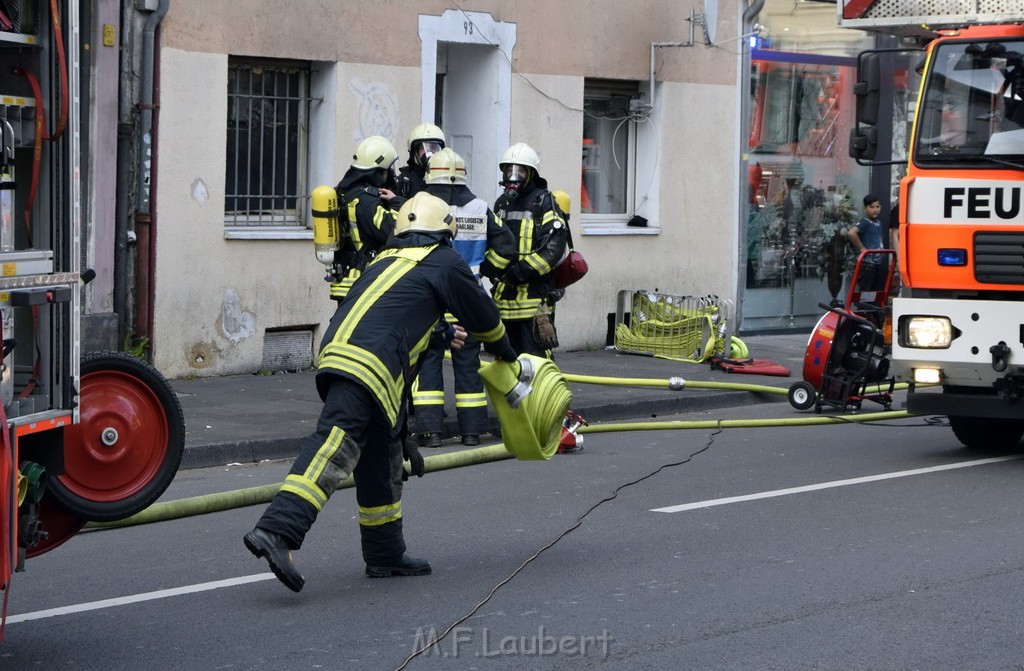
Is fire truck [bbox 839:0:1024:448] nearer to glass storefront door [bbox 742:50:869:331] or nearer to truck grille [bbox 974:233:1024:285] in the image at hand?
truck grille [bbox 974:233:1024:285]

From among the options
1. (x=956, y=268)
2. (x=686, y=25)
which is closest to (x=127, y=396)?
(x=956, y=268)

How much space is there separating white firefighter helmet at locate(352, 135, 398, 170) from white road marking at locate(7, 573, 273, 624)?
4303 mm

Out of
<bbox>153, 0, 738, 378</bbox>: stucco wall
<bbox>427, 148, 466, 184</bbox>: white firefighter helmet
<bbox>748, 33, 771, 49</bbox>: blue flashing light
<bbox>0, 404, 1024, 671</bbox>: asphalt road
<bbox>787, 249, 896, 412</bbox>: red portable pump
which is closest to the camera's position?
<bbox>0, 404, 1024, 671</bbox>: asphalt road

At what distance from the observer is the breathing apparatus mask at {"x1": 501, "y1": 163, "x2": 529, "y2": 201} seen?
10930 millimetres

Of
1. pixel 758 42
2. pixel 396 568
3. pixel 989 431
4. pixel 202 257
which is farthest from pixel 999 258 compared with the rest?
pixel 758 42

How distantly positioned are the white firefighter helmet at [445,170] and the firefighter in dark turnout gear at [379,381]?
3.69 metres

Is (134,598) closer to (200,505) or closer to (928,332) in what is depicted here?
(200,505)

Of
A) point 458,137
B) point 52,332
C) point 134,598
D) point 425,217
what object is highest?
point 458,137

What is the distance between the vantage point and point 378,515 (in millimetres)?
6605

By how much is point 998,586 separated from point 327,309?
8.54m

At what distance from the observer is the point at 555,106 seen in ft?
52.1

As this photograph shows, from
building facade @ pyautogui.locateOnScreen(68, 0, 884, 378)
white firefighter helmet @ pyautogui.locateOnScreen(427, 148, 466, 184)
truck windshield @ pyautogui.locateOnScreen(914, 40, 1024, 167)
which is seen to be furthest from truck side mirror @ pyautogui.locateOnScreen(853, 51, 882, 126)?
building facade @ pyautogui.locateOnScreen(68, 0, 884, 378)

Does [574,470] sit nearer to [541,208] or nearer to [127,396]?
[541,208]

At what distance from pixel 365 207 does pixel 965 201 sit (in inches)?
150
